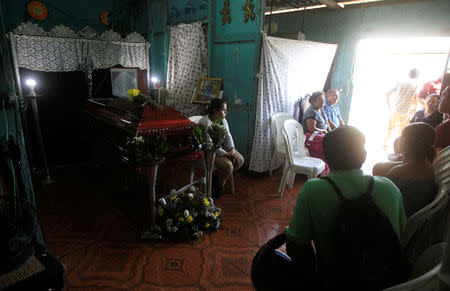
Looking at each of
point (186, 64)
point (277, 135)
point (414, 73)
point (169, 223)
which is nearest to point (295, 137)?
point (277, 135)

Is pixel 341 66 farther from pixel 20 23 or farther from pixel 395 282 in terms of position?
pixel 20 23

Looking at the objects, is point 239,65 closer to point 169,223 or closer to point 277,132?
point 277,132

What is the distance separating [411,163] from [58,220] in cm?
335

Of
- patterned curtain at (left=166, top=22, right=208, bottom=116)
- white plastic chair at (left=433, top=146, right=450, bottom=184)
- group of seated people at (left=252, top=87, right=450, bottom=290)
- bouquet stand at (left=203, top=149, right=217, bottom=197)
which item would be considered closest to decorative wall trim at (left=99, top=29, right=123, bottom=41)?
patterned curtain at (left=166, top=22, right=208, bottom=116)

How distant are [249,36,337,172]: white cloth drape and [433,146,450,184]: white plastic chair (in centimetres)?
252

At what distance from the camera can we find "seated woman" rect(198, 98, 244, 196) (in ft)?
11.2

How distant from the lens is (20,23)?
4.53 meters

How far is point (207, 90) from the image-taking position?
462 cm

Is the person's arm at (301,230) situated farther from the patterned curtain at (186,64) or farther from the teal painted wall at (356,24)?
the teal painted wall at (356,24)

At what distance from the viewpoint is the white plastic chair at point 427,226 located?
148 cm

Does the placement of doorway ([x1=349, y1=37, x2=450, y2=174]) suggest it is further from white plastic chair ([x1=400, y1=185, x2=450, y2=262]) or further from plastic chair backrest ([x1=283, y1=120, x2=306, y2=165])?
white plastic chair ([x1=400, y1=185, x2=450, y2=262])

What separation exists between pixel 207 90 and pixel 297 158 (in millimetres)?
1911

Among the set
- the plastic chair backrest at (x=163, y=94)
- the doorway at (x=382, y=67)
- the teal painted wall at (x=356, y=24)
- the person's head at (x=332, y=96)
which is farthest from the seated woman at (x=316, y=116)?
the plastic chair backrest at (x=163, y=94)

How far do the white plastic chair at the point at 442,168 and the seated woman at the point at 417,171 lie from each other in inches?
1.8
